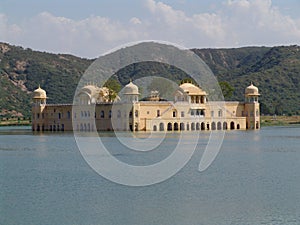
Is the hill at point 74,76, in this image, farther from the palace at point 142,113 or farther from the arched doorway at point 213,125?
the arched doorway at point 213,125

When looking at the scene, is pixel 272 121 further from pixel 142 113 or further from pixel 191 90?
pixel 142 113

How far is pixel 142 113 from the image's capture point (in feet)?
163

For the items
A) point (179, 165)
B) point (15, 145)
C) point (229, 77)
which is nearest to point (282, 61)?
point (229, 77)

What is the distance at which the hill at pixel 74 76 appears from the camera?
3014 inches

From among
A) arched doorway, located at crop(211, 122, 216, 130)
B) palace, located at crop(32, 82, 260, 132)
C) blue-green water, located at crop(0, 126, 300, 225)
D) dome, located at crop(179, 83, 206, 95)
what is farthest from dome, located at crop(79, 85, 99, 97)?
blue-green water, located at crop(0, 126, 300, 225)

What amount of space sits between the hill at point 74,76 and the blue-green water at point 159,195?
5119 centimetres

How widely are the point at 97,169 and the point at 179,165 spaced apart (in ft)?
9.73

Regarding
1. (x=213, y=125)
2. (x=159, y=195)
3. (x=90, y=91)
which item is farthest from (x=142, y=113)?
(x=159, y=195)

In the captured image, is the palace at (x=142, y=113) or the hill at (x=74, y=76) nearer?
the palace at (x=142, y=113)

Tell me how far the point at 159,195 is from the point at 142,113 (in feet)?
108

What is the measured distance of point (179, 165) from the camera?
917 inches

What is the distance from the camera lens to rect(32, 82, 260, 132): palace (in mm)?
49594

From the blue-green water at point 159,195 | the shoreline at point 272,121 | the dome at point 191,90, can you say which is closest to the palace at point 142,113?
the dome at point 191,90

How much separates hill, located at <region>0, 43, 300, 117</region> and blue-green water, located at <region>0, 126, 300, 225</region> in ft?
168
